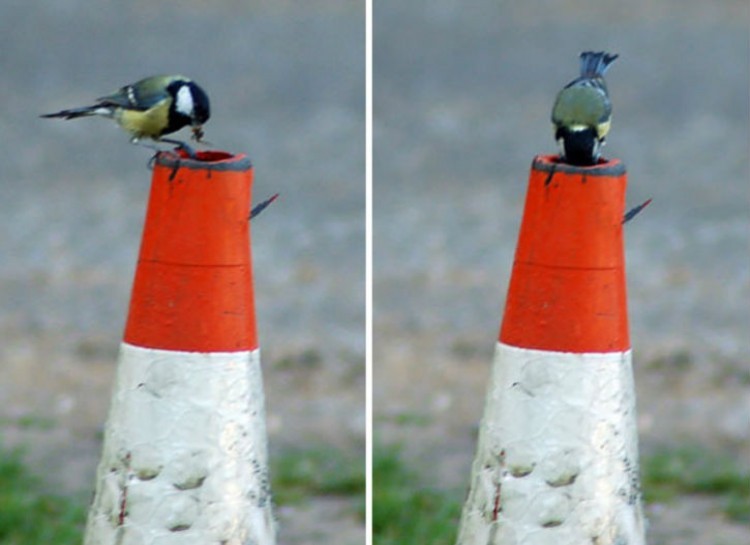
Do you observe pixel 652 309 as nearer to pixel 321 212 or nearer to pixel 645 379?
pixel 645 379

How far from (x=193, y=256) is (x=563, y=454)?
861 mm

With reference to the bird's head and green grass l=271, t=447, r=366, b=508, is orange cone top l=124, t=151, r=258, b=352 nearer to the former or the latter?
the bird's head

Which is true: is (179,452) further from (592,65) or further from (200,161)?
(592,65)

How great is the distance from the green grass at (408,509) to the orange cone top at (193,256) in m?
1.50

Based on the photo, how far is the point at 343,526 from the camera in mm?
5070

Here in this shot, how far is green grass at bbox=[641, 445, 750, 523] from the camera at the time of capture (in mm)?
5195

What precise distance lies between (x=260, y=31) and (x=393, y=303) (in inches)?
307

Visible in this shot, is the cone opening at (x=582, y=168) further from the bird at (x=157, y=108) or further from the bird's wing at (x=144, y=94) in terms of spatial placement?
the bird's wing at (x=144, y=94)

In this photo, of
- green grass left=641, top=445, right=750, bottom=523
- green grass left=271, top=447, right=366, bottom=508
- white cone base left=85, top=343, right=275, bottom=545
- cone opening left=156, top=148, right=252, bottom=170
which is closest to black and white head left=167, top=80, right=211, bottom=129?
cone opening left=156, top=148, right=252, bottom=170

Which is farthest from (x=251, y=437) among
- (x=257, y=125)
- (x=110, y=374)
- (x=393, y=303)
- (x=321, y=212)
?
(x=257, y=125)

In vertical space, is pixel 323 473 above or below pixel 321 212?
below

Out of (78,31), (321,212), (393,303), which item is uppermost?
(78,31)

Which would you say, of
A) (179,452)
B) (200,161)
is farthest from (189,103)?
(179,452)

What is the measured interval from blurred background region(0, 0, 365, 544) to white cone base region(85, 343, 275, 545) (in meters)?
1.45
